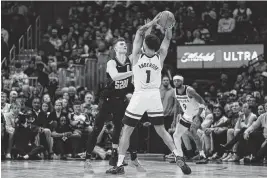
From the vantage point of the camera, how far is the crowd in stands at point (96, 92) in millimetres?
12492

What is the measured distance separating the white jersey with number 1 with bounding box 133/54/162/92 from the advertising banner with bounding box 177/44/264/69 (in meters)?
9.12

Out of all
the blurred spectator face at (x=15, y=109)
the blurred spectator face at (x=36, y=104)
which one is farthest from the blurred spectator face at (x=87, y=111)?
the blurred spectator face at (x=15, y=109)

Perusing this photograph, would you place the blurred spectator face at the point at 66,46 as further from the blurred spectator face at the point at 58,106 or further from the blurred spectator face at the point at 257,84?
the blurred spectator face at the point at 257,84

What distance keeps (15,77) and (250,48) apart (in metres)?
6.57

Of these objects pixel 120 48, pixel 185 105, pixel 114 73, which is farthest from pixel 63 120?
pixel 114 73

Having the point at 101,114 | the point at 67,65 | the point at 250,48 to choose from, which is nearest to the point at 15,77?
the point at 67,65

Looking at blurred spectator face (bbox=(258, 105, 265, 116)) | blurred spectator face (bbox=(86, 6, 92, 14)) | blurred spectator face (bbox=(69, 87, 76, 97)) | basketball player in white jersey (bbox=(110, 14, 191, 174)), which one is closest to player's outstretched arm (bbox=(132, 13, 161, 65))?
basketball player in white jersey (bbox=(110, 14, 191, 174))

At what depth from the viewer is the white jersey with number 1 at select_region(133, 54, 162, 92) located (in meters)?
7.91

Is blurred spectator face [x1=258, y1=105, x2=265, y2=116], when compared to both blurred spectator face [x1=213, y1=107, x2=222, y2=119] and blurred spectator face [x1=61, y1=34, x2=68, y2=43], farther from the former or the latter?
blurred spectator face [x1=61, y1=34, x2=68, y2=43]

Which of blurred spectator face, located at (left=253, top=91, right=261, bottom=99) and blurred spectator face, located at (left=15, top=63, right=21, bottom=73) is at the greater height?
blurred spectator face, located at (left=15, top=63, right=21, bottom=73)

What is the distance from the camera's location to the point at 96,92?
54.5ft

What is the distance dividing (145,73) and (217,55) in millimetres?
9239

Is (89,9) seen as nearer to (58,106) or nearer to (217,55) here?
(217,55)

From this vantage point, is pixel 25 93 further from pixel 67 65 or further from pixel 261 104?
pixel 261 104
